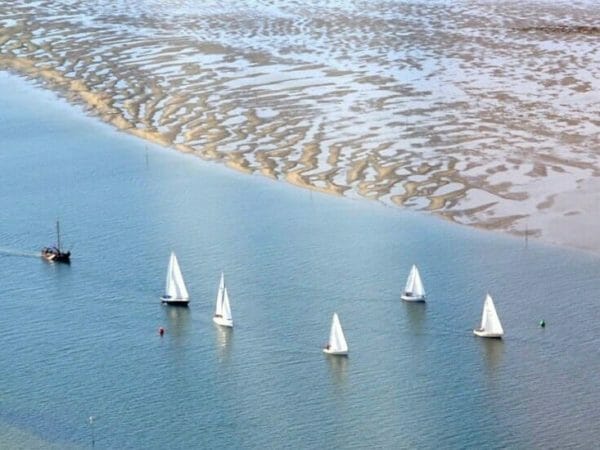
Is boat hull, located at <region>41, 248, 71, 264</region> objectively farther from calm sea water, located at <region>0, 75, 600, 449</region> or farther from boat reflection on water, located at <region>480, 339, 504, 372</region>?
boat reflection on water, located at <region>480, 339, 504, 372</region>

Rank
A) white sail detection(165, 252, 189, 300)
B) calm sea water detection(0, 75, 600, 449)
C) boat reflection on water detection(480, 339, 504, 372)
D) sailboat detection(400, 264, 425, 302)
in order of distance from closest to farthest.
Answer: calm sea water detection(0, 75, 600, 449), boat reflection on water detection(480, 339, 504, 372), sailboat detection(400, 264, 425, 302), white sail detection(165, 252, 189, 300)

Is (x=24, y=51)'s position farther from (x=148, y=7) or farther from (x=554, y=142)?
(x=554, y=142)

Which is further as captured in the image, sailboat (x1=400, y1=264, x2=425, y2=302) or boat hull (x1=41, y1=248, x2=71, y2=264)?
boat hull (x1=41, y1=248, x2=71, y2=264)

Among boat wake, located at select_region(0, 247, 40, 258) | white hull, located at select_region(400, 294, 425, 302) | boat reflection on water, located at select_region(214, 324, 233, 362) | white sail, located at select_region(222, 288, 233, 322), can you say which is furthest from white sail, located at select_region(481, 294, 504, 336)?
boat wake, located at select_region(0, 247, 40, 258)

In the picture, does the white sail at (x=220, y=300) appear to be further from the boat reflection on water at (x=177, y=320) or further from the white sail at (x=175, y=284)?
the white sail at (x=175, y=284)

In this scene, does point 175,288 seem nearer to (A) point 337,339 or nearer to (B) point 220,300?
(B) point 220,300

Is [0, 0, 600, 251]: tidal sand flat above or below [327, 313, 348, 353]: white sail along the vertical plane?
below

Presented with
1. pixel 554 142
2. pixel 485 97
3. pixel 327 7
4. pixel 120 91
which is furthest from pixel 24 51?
pixel 554 142

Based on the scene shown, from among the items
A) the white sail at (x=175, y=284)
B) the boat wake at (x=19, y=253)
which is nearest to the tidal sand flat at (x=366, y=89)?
the boat wake at (x=19, y=253)
